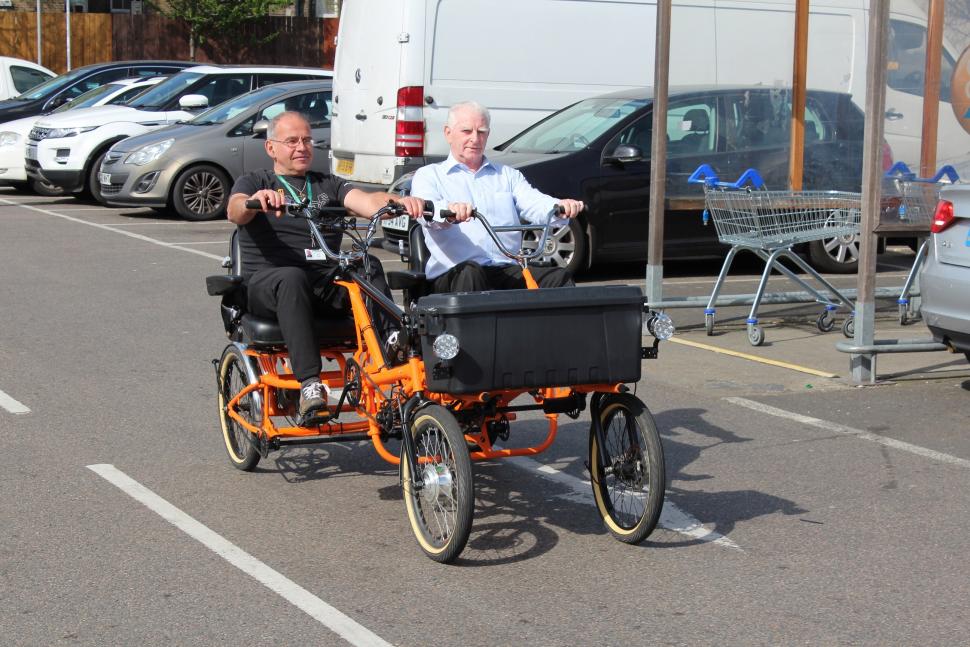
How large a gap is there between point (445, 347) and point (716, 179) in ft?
18.4

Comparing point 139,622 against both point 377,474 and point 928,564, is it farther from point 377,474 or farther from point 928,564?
point 928,564

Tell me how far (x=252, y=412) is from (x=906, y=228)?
4.72 metres

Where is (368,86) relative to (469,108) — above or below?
above

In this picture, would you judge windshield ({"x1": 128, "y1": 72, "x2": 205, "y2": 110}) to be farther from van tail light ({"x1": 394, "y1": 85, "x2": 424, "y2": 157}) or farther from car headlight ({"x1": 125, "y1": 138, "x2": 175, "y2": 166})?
van tail light ({"x1": 394, "y1": 85, "x2": 424, "y2": 157})

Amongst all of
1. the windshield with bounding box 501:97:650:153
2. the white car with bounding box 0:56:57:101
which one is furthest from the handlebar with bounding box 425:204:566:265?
the white car with bounding box 0:56:57:101

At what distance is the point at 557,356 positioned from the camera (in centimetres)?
514

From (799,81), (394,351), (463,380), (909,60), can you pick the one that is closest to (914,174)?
(909,60)

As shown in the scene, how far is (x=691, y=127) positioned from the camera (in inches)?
465

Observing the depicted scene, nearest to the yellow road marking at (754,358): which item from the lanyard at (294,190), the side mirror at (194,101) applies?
the lanyard at (294,190)

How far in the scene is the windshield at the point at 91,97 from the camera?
21.7 m

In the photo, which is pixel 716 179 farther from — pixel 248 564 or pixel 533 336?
pixel 248 564

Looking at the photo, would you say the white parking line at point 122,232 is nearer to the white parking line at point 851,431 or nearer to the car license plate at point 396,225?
the car license plate at point 396,225

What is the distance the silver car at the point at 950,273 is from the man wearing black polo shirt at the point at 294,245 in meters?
3.54

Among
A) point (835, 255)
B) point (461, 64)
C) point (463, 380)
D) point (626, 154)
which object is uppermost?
point (461, 64)
